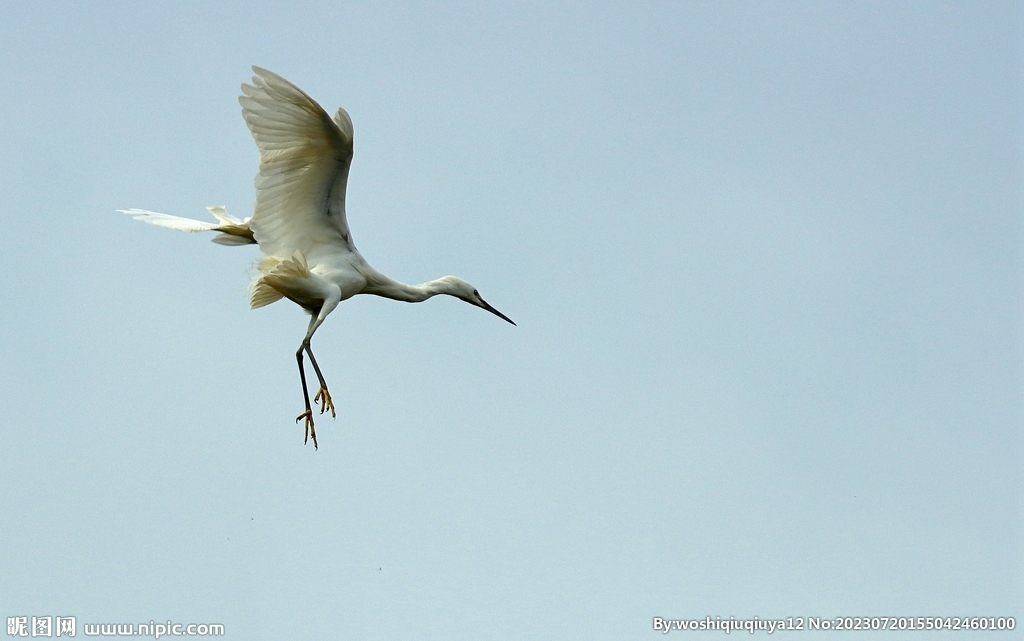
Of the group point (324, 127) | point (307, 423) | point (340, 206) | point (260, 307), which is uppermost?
point (324, 127)

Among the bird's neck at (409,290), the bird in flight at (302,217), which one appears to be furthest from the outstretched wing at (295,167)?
the bird's neck at (409,290)

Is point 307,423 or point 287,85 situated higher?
point 287,85

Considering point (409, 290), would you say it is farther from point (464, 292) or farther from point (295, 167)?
point (295, 167)

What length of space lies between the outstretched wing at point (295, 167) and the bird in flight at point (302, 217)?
0.03 feet

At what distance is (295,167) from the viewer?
15352 millimetres

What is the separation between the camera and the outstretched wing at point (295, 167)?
47.9 feet

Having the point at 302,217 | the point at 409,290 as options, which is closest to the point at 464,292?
the point at 409,290

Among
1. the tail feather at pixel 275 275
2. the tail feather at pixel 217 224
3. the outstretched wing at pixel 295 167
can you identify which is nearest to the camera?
the outstretched wing at pixel 295 167

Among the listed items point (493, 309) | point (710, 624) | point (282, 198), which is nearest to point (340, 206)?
point (282, 198)

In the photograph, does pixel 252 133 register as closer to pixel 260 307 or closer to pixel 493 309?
pixel 260 307

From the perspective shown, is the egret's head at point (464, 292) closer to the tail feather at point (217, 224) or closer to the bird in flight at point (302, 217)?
the bird in flight at point (302, 217)

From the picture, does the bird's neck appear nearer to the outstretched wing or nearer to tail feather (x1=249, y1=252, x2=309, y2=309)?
the outstretched wing

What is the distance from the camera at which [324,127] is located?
14781 mm

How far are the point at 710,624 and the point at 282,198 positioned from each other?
657 centimetres
